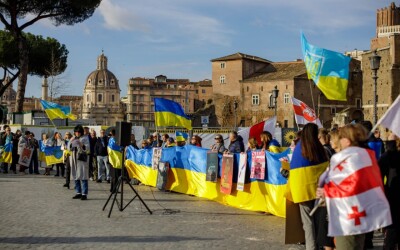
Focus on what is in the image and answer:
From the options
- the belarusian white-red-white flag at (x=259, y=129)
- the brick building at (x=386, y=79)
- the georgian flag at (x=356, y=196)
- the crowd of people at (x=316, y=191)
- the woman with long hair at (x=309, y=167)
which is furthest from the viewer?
the brick building at (x=386, y=79)

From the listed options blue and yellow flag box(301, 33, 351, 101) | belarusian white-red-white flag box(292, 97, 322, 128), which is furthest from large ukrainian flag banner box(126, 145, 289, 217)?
belarusian white-red-white flag box(292, 97, 322, 128)

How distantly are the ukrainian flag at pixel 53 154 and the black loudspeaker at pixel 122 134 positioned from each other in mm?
11024

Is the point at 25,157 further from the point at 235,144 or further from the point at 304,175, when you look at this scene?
the point at 304,175

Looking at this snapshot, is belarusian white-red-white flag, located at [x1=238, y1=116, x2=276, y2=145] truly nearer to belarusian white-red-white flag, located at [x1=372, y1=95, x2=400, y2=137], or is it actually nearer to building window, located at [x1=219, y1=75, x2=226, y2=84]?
belarusian white-red-white flag, located at [x1=372, y1=95, x2=400, y2=137]

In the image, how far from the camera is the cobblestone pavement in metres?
8.55

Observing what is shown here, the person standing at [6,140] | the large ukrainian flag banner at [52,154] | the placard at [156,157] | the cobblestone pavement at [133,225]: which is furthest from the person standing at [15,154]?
the placard at [156,157]

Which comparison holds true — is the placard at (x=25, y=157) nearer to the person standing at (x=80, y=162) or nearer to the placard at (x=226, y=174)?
the person standing at (x=80, y=162)

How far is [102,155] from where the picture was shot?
63.0 ft

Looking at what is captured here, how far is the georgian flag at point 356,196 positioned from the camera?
16.4 ft

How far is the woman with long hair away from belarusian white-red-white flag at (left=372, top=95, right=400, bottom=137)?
1184 mm

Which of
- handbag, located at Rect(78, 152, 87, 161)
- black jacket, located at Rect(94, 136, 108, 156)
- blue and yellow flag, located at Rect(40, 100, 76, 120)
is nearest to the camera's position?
handbag, located at Rect(78, 152, 87, 161)

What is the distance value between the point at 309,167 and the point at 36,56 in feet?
168

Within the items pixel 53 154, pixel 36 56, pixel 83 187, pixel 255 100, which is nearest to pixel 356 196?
pixel 83 187

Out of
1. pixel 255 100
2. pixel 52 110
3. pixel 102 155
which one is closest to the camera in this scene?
pixel 102 155
